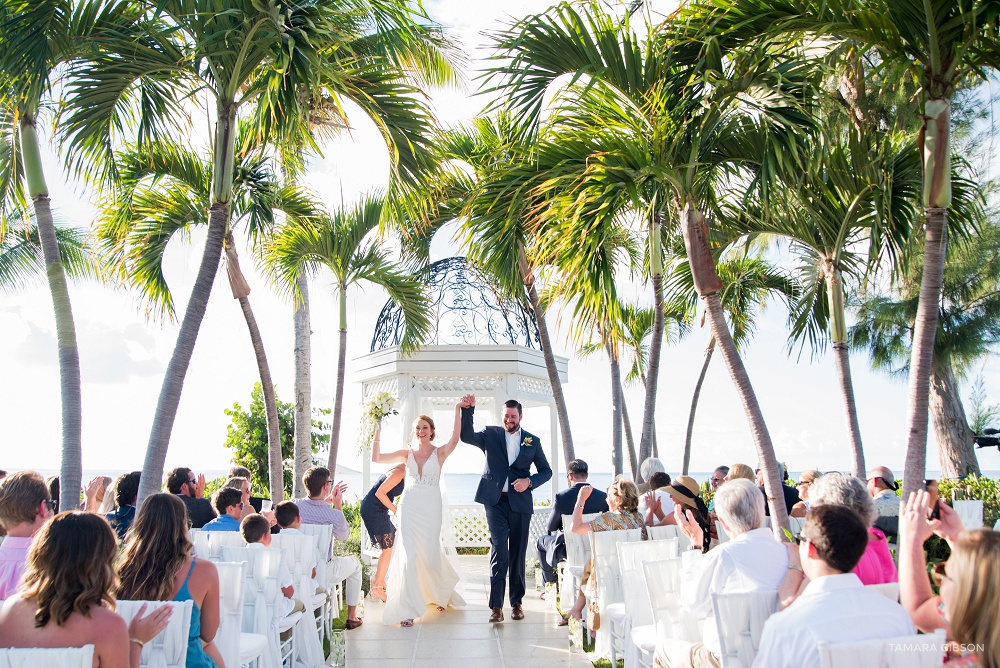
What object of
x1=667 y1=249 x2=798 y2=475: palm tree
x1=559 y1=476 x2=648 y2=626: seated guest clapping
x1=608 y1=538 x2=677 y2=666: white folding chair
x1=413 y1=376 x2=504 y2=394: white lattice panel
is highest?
x1=667 y1=249 x2=798 y2=475: palm tree

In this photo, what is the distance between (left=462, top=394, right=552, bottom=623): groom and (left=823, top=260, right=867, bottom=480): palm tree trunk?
2548 millimetres

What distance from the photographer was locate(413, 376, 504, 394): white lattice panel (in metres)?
11.7

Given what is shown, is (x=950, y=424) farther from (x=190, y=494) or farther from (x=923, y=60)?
(x=190, y=494)

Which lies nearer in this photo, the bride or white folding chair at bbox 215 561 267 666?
white folding chair at bbox 215 561 267 666

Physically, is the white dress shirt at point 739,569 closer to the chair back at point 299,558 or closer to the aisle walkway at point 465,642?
the aisle walkway at point 465,642

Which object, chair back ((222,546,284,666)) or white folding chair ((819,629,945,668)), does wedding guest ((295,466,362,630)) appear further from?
white folding chair ((819,629,945,668))

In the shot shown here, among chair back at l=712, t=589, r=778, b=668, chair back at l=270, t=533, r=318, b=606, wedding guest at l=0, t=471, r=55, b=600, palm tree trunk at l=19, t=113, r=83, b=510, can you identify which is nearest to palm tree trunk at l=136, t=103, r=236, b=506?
palm tree trunk at l=19, t=113, r=83, b=510

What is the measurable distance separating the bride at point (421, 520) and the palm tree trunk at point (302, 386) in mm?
2399

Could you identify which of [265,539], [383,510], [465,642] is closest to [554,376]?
[383,510]

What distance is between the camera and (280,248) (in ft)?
31.6

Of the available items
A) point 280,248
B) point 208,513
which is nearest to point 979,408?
point 280,248

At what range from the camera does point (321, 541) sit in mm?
5824

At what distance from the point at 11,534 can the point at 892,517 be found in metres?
5.06

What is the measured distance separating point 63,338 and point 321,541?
224cm
